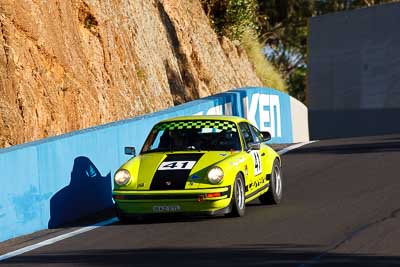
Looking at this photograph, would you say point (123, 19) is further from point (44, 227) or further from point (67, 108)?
point (44, 227)

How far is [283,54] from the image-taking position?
71.9 m

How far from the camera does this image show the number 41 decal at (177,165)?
14.2m

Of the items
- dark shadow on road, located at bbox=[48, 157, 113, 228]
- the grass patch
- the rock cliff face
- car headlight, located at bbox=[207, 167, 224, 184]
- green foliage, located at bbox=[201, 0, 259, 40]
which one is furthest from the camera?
the grass patch

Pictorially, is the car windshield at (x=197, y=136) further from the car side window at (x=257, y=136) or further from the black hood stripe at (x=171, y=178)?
the black hood stripe at (x=171, y=178)

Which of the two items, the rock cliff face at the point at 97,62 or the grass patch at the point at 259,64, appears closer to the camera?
the rock cliff face at the point at 97,62

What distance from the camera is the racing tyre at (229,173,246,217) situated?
14.1 meters

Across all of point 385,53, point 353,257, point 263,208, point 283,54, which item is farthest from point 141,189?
point 283,54

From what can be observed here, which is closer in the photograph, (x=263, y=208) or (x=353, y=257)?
(x=353, y=257)

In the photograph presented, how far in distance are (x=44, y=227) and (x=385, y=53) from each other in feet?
98.9

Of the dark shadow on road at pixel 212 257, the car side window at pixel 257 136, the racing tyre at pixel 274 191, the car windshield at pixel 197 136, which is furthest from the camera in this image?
the car side window at pixel 257 136

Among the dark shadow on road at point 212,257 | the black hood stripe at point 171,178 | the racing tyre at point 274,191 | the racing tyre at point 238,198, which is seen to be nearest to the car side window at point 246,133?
the racing tyre at point 274,191

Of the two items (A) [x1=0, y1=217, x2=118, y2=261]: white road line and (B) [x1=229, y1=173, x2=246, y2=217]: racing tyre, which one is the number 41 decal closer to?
(B) [x1=229, y1=173, x2=246, y2=217]: racing tyre

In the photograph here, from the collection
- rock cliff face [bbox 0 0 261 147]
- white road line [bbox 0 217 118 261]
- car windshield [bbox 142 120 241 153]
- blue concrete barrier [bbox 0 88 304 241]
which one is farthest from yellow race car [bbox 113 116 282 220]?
rock cliff face [bbox 0 0 261 147]

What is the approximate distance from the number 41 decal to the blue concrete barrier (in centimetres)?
154
